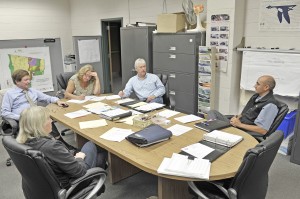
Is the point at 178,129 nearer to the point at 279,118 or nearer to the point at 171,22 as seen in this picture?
the point at 279,118

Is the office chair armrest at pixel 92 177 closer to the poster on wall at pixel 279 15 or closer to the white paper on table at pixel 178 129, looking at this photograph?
the white paper on table at pixel 178 129

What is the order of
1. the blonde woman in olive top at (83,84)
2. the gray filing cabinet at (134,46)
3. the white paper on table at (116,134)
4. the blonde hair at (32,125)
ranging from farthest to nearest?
the gray filing cabinet at (134,46), the blonde woman in olive top at (83,84), the white paper on table at (116,134), the blonde hair at (32,125)

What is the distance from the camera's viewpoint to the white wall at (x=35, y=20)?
6559 millimetres

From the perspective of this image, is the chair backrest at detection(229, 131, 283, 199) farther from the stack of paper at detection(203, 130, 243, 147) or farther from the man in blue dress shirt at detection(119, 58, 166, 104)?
the man in blue dress shirt at detection(119, 58, 166, 104)

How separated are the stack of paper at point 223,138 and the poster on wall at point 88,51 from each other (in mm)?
4761

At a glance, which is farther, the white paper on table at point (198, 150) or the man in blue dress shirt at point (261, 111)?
the man in blue dress shirt at point (261, 111)

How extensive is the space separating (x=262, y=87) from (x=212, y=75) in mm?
1337

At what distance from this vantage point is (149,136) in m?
2.04

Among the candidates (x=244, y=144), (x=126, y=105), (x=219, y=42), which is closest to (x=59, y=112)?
(x=126, y=105)

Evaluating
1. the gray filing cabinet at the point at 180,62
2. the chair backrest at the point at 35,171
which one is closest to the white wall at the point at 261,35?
the gray filing cabinet at the point at 180,62

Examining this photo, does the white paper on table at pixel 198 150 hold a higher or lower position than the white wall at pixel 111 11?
lower

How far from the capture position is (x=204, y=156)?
1.82 meters

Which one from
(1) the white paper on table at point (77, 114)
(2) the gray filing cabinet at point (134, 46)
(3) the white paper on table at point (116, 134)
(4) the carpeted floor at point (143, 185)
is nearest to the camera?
(3) the white paper on table at point (116, 134)

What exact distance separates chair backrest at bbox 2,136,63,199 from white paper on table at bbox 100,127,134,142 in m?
0.64
